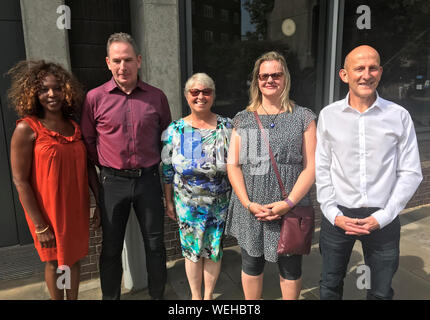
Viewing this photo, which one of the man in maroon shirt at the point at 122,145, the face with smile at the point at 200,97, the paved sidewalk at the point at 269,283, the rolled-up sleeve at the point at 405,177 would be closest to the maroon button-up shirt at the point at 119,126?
the man in maroon shirt at the point at 122,145

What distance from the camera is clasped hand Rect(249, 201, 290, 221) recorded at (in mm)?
2197

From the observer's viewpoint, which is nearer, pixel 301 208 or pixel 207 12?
pixel 301 208

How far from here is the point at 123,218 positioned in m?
2.59

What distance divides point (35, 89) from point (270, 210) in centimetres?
180

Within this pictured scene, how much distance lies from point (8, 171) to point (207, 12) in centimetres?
290

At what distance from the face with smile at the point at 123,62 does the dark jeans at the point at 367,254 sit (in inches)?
69.7

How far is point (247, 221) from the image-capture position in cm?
234

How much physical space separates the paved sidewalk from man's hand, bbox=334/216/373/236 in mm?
1287

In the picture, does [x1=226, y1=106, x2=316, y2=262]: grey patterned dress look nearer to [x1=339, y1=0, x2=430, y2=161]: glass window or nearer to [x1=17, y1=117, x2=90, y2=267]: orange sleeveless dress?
[x1=17, y1=117, x2=90, y2=267]: orange sleeveless dress

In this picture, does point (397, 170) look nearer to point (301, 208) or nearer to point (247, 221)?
point (301, 208)

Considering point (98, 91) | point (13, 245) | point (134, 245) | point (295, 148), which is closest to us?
point (295, 148)

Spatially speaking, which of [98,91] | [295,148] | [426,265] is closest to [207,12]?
[98,91]

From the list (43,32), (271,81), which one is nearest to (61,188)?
(271,81)

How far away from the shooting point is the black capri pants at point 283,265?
2.34 metres
